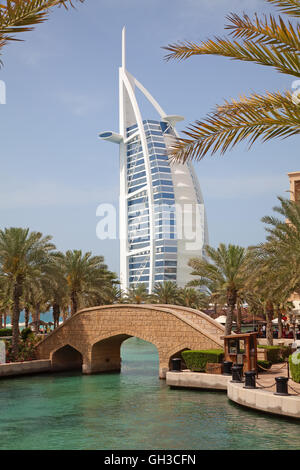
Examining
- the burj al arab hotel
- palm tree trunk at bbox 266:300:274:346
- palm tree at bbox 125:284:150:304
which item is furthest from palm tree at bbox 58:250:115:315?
the burj al arab hotel

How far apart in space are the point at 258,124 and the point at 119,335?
2894cm

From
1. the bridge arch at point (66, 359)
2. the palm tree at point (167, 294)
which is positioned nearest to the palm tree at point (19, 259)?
the bridge arch at point (66, 359)

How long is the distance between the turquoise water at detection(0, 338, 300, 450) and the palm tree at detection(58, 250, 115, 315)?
1061 centimetres

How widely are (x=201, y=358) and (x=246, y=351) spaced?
11.9 feet

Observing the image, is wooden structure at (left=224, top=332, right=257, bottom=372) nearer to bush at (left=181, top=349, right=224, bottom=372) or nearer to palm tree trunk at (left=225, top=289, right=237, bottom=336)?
bush at (left=181, top=349, right=224, bottom=372)

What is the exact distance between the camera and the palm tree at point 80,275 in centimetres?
4191

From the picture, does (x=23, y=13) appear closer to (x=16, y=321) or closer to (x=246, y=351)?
(x=246, y=351)

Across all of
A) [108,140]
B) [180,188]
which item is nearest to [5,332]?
[180,188]

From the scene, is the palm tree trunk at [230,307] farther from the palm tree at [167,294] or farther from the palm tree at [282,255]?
the palm tree at [167,294]

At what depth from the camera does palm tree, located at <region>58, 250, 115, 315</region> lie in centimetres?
4191

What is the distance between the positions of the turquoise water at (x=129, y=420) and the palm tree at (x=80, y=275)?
10607mm

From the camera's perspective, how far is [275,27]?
9.20m

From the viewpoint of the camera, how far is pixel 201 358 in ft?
96.3
